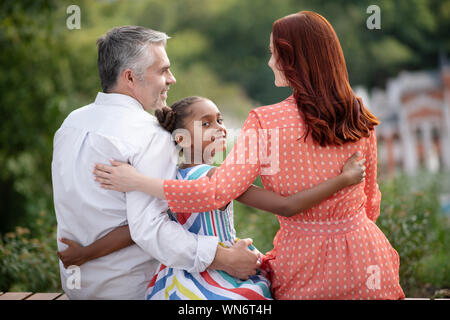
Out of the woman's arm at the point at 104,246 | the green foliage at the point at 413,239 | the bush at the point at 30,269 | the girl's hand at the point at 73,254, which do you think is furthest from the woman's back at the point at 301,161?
the bush at the point at 30,269

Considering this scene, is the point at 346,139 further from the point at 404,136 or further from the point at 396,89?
the point at 396,89

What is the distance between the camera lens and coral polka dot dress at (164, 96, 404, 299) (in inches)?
65.1

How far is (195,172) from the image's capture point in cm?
180

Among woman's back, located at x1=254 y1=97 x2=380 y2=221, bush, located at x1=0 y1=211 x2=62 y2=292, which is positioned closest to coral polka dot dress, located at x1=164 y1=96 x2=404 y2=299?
woman's back, located at x1=254 y1=97 x2=380 y2=221

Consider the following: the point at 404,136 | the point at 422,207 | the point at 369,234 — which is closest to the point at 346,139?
the point at 369,234

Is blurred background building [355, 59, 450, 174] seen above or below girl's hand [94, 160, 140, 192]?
below

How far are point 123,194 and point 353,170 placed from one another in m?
0.86

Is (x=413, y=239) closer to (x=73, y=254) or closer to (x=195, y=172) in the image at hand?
(x=195, y=172)

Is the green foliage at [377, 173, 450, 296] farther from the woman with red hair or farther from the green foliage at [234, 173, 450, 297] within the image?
the woman with red hair

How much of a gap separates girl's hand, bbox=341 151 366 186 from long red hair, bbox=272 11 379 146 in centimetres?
8

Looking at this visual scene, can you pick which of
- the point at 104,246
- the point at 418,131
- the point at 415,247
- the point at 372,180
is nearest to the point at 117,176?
the point at 104,246

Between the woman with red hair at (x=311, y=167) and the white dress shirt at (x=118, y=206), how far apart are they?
10cm

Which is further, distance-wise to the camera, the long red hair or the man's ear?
the man's ear

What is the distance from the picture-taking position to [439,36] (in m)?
20.0
